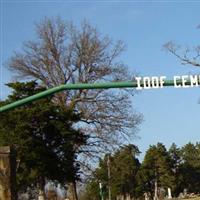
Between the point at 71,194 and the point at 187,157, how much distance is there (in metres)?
76.9

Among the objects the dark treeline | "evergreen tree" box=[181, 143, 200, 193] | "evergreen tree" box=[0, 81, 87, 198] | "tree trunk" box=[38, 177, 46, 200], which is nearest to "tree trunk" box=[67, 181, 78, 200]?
"evergreen tree" box=[0, 81, 87, 198]

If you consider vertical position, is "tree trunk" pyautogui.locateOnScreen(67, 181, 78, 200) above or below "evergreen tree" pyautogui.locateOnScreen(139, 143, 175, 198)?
below

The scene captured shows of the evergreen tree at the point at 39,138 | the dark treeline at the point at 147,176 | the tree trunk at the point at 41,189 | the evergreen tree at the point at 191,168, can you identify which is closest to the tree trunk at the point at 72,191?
the evergreen tree at the point at 39,138

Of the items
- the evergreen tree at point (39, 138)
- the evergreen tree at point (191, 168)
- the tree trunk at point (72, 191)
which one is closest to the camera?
the evergreen tree at point (39, 138)

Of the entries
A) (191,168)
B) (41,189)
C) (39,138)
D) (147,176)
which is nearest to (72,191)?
(41,189)

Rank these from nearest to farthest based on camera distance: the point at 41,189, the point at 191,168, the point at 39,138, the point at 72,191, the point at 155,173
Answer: the point at 39,138 < the point at 41,189 < the point at 72,191 < the point at 155,173 < the point at 191,168

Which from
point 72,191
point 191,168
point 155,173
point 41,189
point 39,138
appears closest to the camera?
point 39,138

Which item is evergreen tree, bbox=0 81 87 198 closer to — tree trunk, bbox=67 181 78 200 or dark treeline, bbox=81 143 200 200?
tree trunk, bbox=67 181 78 200

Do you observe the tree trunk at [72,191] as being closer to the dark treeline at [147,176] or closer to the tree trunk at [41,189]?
the tree trunk at [41,189]

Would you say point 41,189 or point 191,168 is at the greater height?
point 191,168

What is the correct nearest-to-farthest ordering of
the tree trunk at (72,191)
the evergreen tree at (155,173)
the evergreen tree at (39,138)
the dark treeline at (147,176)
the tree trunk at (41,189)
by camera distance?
1. the evergreen tree at (39,138)
2. the tree trunk at (41,189)
3. the tree trunk at (72,191)
4. the dark treeline at (147,176)
5. the evergreen tree at (155,173)

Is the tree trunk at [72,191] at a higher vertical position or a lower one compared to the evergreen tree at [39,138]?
lower

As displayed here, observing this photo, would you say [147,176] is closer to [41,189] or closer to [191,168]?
[191,168]

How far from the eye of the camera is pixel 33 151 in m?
33.2
